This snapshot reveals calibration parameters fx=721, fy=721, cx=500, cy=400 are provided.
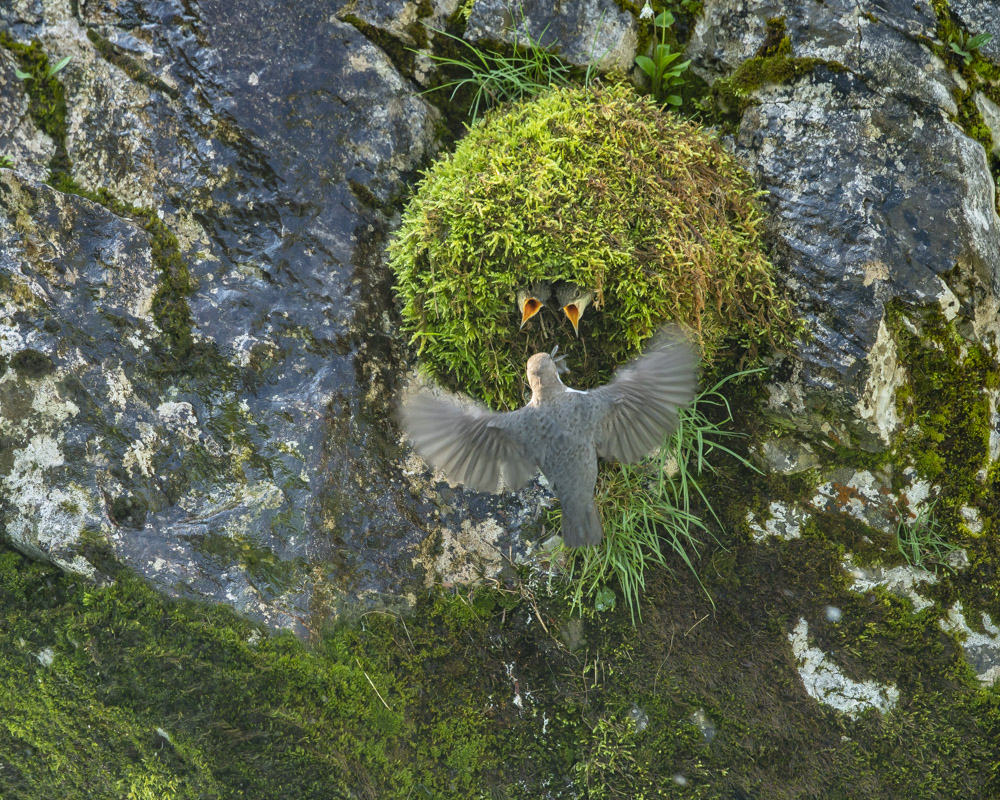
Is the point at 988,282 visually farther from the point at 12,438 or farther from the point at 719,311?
the point at 12,438

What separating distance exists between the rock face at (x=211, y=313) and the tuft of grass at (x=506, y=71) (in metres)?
0.43

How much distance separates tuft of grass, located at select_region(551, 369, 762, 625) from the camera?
12.8ft

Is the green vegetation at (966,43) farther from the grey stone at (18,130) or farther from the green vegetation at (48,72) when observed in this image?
the grey stone at (18,130)

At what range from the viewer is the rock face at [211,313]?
11.7ft

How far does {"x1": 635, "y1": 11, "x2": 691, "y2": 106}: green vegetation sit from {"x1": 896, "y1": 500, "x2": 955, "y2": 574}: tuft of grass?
2560 millimetres

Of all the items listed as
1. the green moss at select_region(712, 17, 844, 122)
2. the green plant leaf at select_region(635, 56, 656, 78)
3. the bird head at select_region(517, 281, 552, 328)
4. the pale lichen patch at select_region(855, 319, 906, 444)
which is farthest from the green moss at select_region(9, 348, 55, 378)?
the pale lichen patch at select_region(855, 319, 906, 444)

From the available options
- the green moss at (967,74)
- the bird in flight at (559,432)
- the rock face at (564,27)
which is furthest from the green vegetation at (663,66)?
the bird in flight at (559,432)

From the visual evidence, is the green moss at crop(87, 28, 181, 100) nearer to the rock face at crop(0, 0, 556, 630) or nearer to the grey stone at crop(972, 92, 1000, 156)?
the rock face at crop(0, 0, 556, 630)

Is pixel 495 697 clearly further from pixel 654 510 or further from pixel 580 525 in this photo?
pixel 654 510

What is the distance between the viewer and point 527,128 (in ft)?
12.1

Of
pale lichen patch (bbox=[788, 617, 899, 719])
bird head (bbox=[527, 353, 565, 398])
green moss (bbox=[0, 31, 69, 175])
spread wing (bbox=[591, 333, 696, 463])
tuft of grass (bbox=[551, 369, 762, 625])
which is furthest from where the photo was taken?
tuft of grass (bbox=[551, 369, 762, 625])

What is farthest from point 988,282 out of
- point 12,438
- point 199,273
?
point 12,438

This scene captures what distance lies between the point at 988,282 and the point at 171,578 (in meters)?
4.38

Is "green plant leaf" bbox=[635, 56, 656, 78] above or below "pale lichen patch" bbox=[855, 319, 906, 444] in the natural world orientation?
above
